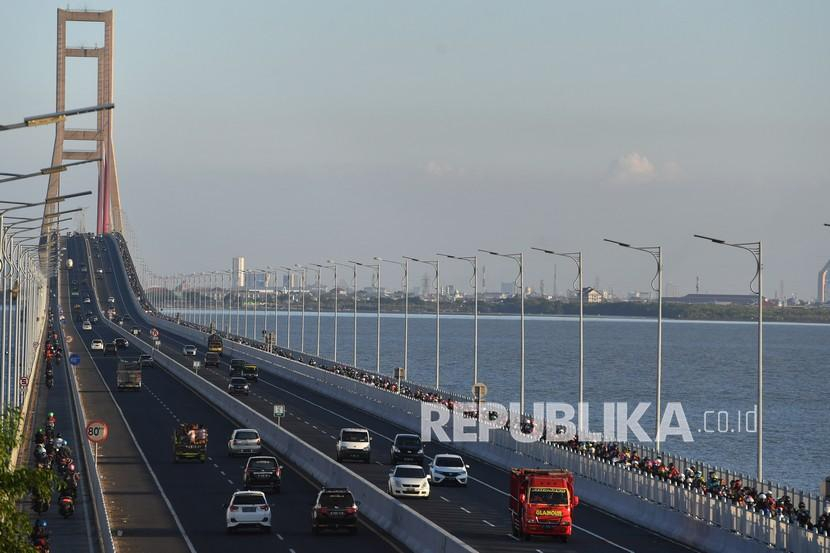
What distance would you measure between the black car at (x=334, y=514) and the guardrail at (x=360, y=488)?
1.08 metres

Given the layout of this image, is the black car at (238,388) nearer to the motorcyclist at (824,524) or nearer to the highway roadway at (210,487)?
the highway roadway at (210,487)

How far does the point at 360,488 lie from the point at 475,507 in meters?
4.05

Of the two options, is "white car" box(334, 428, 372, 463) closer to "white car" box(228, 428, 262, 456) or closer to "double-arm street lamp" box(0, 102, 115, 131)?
"white car" box(228, 428, 262, 456)

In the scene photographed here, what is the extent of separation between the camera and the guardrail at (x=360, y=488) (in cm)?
3825

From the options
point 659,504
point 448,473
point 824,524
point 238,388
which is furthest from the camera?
point 238,388

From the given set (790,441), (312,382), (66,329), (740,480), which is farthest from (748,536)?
(66,329)

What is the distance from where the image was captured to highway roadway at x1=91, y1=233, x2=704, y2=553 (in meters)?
42.4

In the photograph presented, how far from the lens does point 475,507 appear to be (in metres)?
51.4

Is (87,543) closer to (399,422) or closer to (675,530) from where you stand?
(675,530)

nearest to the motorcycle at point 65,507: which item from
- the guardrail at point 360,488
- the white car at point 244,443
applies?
the guardrail at point 360,488

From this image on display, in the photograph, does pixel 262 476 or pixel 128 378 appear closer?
pixel 262 476

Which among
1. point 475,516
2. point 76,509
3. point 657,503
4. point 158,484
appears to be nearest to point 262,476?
point 158,484

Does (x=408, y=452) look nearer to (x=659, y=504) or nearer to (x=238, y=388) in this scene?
(x=659, y=504)

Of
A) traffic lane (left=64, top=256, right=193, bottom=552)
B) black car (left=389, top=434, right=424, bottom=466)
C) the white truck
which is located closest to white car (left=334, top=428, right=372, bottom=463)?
black car (left=389, top=434, right=424, bottom=466)
